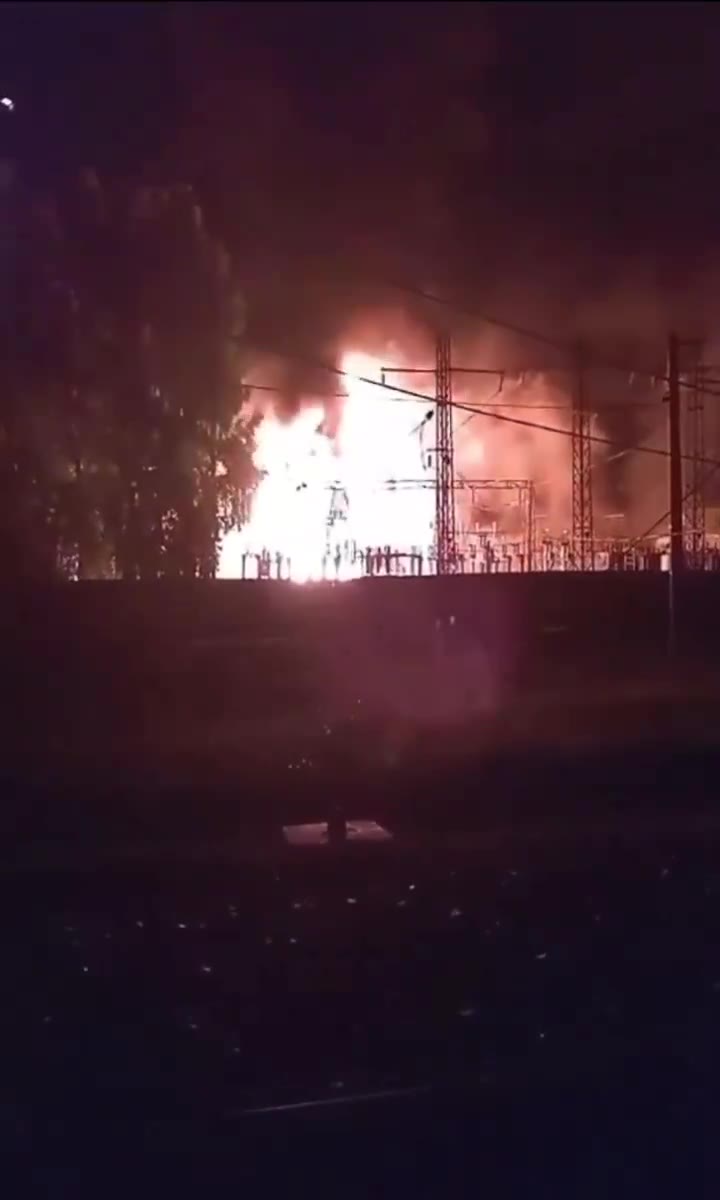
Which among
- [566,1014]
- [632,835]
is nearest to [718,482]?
[632,835]

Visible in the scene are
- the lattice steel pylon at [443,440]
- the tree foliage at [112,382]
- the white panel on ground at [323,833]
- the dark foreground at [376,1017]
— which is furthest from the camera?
the lattice steel pylon at [443,440]

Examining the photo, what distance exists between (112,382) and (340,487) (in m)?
11.3

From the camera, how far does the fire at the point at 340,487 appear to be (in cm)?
3127

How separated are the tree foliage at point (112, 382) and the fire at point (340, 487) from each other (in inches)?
195

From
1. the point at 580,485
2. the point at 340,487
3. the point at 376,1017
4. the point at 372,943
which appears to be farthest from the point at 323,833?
the point at 340,487

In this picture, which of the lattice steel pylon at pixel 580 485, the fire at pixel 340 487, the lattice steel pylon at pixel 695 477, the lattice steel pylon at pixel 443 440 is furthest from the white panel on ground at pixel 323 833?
the fire at pixel 340 487

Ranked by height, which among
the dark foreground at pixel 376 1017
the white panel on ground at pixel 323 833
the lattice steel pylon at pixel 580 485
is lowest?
the dark foreground at pixel 376 1017

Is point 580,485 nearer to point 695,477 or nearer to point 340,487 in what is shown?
point 695,477

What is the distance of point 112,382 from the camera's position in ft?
74.6

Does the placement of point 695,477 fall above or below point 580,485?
above

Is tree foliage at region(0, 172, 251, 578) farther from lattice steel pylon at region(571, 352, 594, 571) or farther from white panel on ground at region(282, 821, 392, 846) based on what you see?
white panel on ground at region(282, 821, 392, 846)

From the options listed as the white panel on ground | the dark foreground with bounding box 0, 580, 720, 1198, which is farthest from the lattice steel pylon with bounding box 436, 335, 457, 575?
the white panel on ground

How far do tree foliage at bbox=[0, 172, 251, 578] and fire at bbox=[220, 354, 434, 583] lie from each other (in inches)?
195

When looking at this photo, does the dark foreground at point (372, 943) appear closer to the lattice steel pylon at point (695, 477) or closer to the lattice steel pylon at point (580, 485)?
the lattice steel pylon at point (695, 477)
